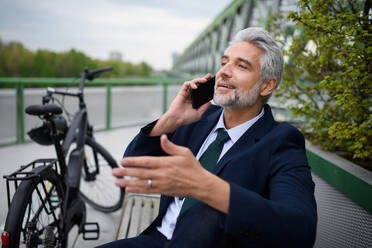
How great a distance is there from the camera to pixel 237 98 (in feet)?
5.18

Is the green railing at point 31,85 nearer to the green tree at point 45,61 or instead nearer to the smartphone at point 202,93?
the green tree at point 45,61

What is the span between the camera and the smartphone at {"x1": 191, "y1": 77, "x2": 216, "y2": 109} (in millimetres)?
1665

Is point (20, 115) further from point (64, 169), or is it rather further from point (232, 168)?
point (232, 168)

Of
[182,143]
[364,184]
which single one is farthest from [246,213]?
[364,184]

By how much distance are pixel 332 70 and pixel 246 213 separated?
207 centimetres

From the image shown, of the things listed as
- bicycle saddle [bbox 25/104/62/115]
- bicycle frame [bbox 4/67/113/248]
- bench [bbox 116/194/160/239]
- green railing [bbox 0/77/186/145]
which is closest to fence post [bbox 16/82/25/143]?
green railing [bbox 0/77/186/145]

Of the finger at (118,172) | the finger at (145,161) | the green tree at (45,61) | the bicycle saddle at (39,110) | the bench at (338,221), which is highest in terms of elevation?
the green tree at (45,61)

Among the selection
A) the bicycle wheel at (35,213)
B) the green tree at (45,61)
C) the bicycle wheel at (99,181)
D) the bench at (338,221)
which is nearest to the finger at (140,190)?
the bicycle wheel at (35,213)

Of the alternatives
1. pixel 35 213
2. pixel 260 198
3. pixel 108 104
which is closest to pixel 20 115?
pixel 108 104

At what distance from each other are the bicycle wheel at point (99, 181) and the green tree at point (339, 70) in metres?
1.99

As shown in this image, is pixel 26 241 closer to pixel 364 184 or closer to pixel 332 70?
pixel 364 184

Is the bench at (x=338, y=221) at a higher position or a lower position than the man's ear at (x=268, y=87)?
lower

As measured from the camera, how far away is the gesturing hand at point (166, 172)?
903 mm

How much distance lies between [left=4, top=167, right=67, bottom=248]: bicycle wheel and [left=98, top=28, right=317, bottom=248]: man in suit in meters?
0.57
